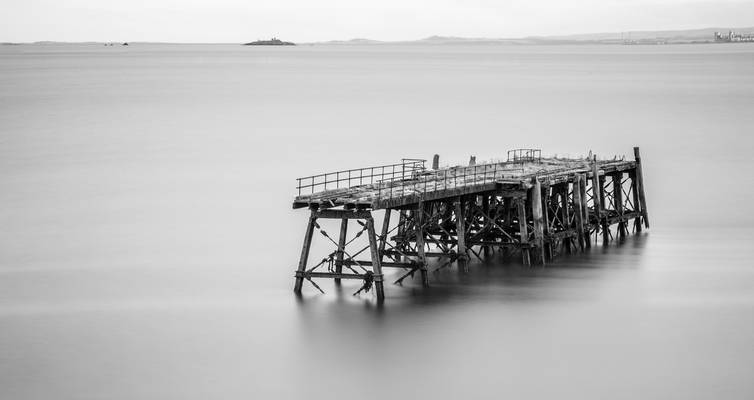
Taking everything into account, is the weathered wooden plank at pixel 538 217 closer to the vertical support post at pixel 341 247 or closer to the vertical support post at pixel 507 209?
the vertical support post at pixel 507 209

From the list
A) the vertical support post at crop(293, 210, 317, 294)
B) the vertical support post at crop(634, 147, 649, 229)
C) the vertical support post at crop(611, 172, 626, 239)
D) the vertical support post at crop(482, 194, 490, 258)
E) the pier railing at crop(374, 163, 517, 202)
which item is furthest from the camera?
the vertical support post at crop(634, 147, 649, 229)

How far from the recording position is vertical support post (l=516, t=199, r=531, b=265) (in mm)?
34219

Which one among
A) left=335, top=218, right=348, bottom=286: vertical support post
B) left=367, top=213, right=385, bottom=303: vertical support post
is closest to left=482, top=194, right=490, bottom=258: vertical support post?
left=335, top=218, right=348, bottom=286: vertical support post

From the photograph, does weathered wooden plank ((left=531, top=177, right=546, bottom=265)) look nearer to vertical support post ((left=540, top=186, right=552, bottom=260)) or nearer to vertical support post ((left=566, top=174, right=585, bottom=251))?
vertical support post ((left=540, top=186, right=552, bottom=260))

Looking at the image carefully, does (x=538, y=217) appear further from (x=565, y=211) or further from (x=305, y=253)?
(x=305, y=253)

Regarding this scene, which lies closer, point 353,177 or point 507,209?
point 507,209

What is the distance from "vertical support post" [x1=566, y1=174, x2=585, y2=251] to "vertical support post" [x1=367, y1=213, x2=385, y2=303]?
9262mm

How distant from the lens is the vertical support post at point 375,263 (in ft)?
96.7

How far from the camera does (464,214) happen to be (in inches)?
1355

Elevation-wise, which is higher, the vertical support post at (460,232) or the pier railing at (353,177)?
the pier railing at (353,177)

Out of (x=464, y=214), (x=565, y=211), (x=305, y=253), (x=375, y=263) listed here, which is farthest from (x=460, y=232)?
(x=565, y=211)

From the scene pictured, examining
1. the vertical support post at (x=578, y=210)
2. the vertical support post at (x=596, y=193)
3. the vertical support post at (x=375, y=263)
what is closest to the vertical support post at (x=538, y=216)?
the vertical support post at (x=578, y=210)

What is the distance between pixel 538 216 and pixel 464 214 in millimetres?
2054

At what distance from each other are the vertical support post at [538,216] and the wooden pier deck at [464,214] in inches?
1.1
